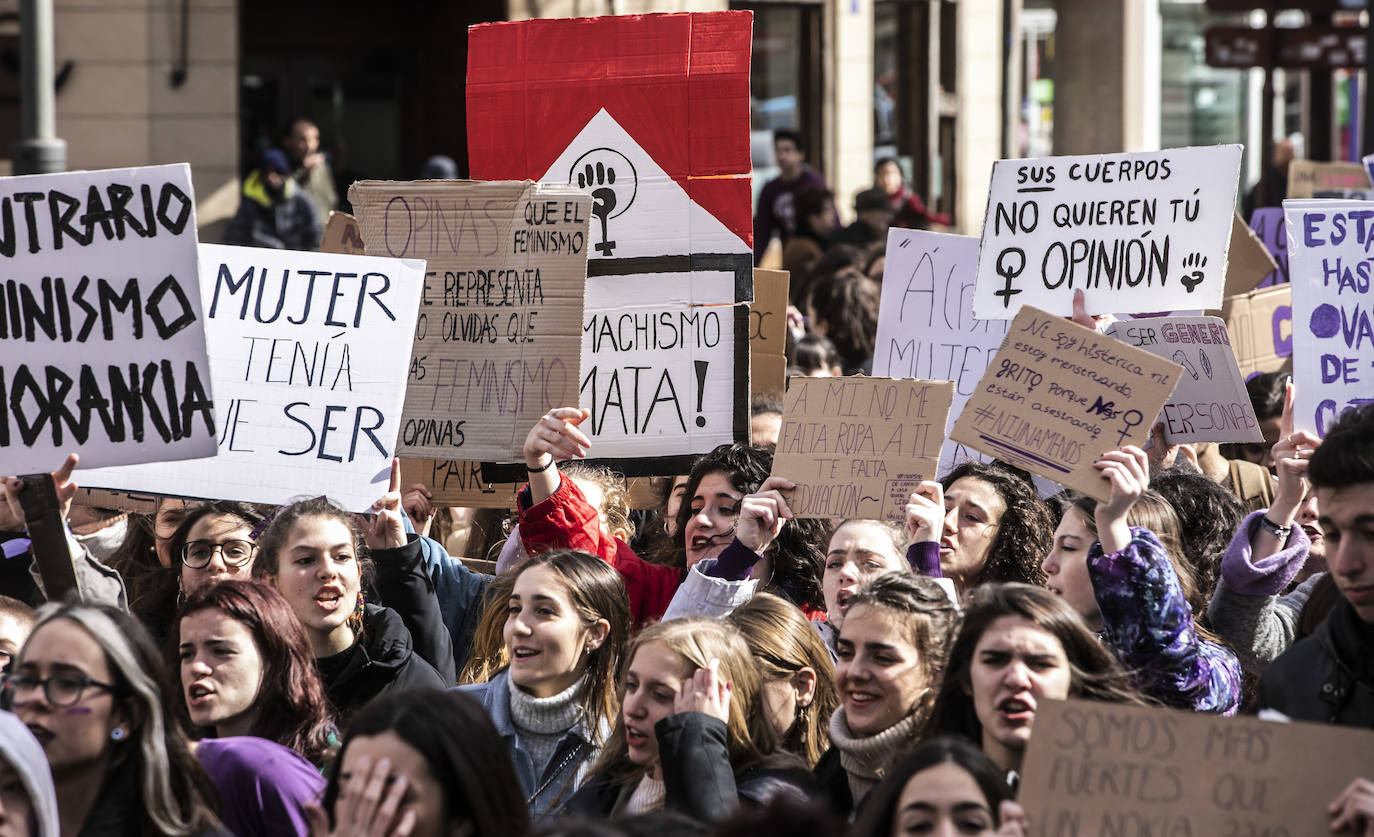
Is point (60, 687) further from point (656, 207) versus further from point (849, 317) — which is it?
point (849, 317)

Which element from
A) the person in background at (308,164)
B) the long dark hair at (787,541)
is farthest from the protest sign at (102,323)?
the person in background at (308,164)

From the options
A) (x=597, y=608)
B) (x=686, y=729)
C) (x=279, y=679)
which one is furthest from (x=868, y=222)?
(x=686, y=729)

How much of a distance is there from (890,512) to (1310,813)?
2.12 m

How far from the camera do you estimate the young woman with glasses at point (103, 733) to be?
3178mm

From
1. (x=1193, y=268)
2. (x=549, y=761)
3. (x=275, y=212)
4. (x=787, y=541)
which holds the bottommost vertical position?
(x=549, y=761)

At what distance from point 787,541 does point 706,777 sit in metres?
1.69

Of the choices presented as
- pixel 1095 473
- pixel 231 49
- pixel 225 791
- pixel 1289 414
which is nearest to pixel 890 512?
pixel 1095 473

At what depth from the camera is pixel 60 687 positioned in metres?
3.20

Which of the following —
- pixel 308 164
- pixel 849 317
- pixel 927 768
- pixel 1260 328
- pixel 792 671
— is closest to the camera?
pixel 927 768

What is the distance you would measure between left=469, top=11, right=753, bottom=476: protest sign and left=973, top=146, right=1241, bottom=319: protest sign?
3.08 feet

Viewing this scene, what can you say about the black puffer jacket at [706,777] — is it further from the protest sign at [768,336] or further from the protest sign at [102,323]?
the protest sign at [768,336]

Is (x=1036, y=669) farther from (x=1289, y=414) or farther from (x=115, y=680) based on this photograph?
(x=1289, y=414)

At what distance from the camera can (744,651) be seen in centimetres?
398

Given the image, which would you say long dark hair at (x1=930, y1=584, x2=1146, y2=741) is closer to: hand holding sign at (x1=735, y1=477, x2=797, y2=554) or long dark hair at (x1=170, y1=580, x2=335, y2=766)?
hand holding sign at (x1=735, y1=477, x2=797, y2=554)
